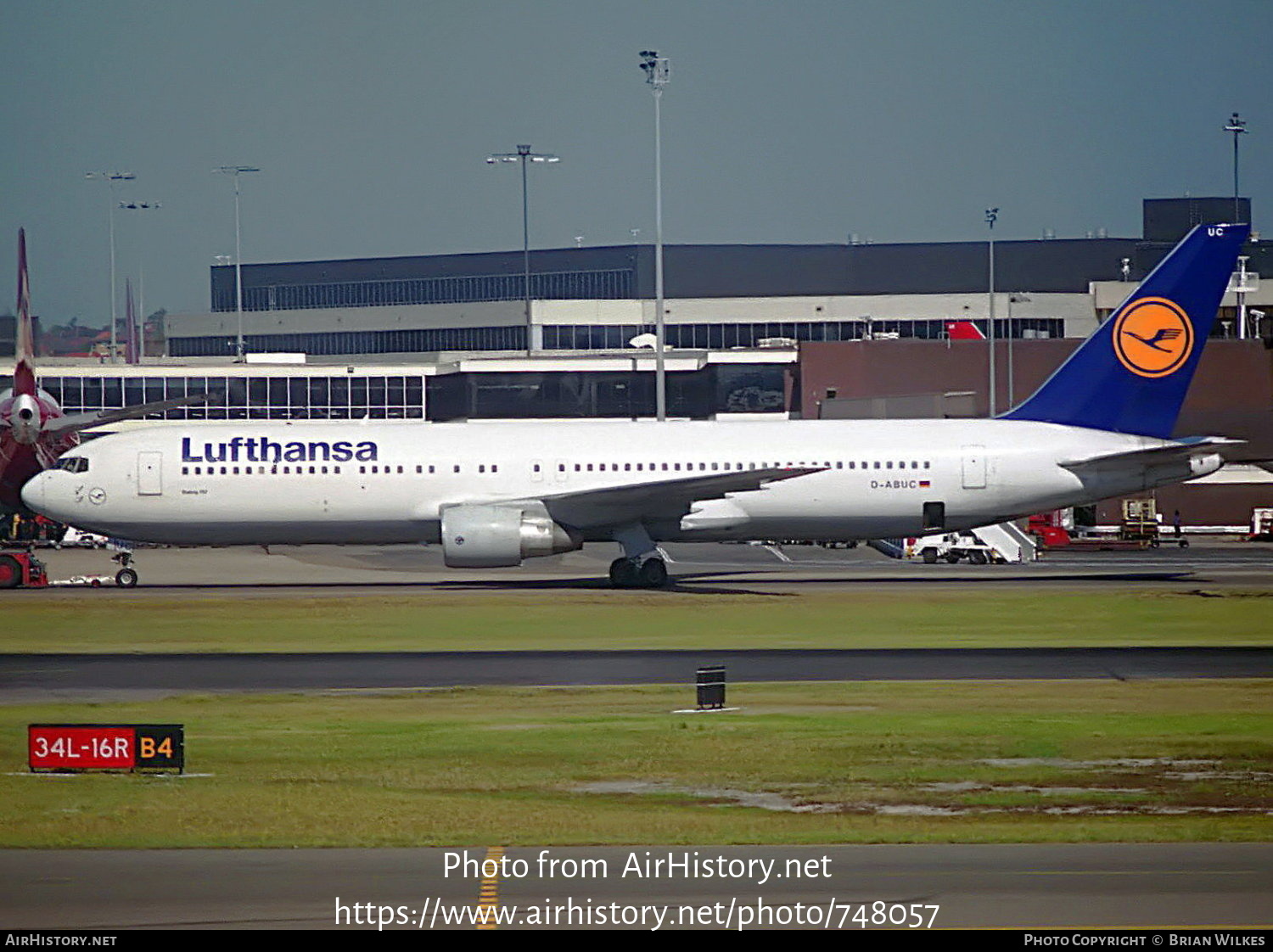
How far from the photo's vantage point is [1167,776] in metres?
20.4

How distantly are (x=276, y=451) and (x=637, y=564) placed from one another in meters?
10.6

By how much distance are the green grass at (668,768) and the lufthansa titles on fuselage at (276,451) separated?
2111cm

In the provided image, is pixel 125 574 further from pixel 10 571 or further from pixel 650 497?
pixel 650 497

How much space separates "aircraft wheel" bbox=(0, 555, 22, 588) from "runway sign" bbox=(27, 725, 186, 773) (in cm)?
3199

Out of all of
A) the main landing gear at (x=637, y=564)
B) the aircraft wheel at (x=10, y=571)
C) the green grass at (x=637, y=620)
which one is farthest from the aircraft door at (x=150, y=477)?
the main landing gear at (x=637, y=564)

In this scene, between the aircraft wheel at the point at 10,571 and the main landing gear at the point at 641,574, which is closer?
the main landing gear at the point at 641,574

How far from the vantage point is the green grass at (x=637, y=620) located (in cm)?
3553

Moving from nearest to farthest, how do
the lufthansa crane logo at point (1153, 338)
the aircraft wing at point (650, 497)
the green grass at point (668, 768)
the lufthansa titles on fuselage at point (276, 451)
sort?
the green grass at point (668, 768) → the aircraft wing at point (650, 497) → the lufthansa titles on fuselage at point (276, 451) → the lufthansa crane logo at point (1153, 338)

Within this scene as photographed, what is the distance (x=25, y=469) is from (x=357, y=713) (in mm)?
34430

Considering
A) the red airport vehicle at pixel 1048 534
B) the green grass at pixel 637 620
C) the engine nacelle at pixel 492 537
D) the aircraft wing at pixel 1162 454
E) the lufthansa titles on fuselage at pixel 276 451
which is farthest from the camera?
the red airport vehicle at pixel 1048 534

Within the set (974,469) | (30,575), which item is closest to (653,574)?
(974,469)

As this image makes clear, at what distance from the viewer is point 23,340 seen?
6012 cm

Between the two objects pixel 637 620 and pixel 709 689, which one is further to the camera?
pixel 637 620

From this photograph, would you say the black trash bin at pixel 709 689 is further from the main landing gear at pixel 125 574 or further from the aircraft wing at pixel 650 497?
the main landing gear at pixel 125 574
